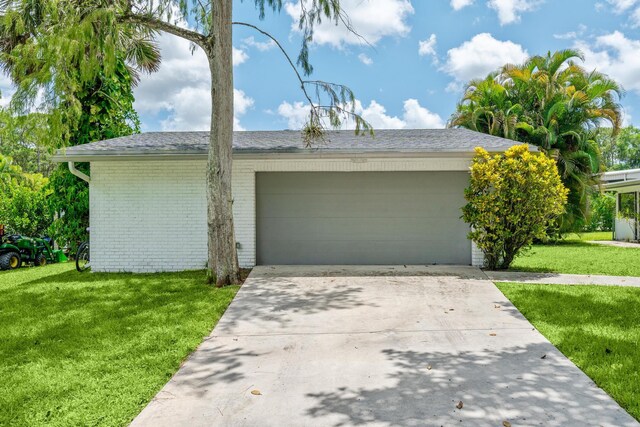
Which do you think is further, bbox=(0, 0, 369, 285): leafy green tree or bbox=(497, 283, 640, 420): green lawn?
bbox=(0, 0, 369, 285): leafy green tree

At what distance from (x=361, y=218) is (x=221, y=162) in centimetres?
321

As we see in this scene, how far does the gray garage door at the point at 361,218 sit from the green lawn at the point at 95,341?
206cm

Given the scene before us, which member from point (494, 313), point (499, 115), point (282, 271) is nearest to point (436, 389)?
point (494, 313)

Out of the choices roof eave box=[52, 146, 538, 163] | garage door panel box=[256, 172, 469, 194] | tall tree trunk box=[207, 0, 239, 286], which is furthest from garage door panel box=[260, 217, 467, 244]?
tall tree trunk box=[207, 0, 239, 286]

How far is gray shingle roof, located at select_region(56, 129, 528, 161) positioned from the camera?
8.53 m

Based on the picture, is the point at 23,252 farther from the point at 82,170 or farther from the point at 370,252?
the point at 370,252

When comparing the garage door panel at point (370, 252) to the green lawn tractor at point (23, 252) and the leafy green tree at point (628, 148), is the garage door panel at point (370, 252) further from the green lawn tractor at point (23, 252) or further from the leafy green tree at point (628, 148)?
the leafy green tree at point (628, 148)

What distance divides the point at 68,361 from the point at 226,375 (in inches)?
60.9

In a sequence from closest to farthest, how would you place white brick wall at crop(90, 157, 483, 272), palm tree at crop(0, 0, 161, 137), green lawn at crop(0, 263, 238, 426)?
green lawn at crop(0, 263, 238, 426)
palm tree at crop(0, 0, 161, 137)
white brick wall at crop(90, 157, 483, 272)

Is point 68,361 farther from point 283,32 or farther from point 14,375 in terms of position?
point 283,32

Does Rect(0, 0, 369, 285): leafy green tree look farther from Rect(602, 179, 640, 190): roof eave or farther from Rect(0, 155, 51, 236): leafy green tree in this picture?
Rect(602, 179, 640, 190): roof eave

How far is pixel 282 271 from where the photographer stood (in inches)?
339

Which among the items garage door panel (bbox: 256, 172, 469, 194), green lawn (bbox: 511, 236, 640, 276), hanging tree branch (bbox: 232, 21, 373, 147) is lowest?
green lawn (bbox: 511, 236, 640, 276)

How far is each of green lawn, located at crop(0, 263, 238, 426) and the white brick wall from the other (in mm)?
757
